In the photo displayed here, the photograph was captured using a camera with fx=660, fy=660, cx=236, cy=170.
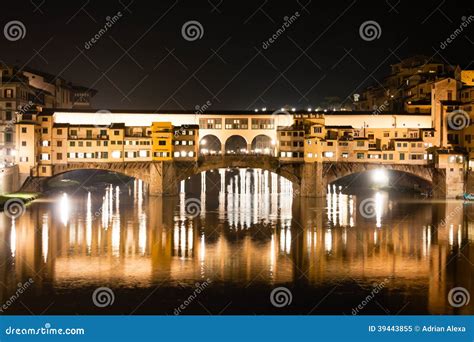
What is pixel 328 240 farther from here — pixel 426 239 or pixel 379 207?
pixel 379 207

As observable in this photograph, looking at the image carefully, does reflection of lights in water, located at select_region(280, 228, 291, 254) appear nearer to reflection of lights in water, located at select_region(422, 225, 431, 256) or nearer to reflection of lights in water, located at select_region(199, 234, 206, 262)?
reflection of lights in water, located at select_region(199, 234, 206, 262)

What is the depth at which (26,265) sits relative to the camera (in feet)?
65.8

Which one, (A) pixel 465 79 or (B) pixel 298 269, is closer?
(B) pixel 298 269

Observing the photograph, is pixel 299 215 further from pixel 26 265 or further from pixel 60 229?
pixel 26 265

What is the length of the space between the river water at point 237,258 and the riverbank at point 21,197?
1.09m

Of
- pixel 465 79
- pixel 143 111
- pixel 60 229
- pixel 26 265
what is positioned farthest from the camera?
pixel 465 79

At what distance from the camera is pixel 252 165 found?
43.0 meters

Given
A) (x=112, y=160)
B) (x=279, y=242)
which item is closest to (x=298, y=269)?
(x=279, y=242)

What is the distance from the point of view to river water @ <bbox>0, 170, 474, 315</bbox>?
53.2 ft

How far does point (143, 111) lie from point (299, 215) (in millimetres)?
16485

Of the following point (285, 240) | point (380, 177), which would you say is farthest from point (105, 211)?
point (380, 177)

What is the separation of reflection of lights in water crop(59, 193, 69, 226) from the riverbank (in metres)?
1.59

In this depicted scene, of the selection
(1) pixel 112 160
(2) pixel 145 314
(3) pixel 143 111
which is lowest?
(2) pixel 145 314

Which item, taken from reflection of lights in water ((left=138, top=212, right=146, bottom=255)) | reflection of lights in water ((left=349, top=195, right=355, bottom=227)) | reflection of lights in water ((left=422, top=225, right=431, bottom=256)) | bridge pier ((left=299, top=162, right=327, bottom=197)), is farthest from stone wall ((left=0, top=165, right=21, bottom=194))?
reflection of lights in water ((left=422, top=225, right=431, bottom=256))
